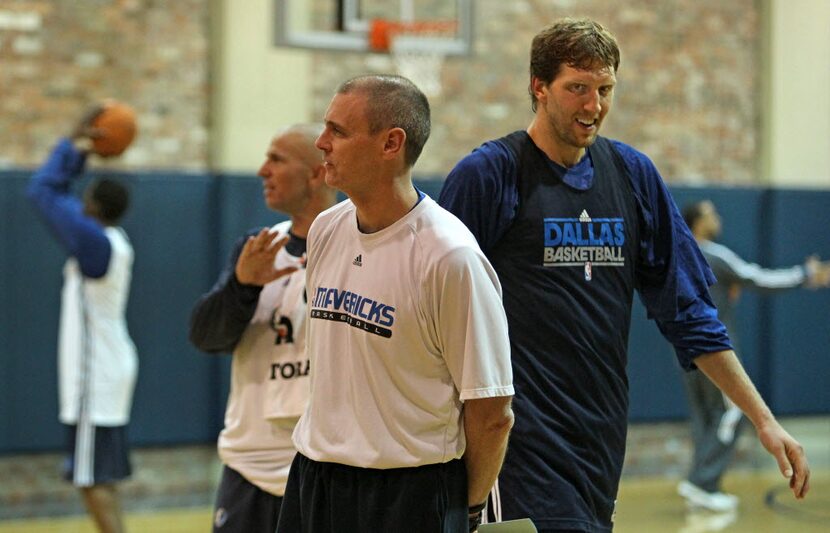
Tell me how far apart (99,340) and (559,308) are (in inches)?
152

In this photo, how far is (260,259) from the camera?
3344 millimetres

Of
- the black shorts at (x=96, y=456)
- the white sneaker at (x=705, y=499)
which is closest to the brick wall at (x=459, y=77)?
the black shorts at (x=96, y=456)

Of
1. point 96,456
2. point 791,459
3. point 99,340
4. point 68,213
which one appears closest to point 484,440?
point 791,459

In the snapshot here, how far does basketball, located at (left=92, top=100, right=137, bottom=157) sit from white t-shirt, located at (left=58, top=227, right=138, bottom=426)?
0.45m

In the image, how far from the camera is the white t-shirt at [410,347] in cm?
247

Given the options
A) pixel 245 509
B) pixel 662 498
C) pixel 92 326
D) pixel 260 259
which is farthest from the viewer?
pixel 662 498

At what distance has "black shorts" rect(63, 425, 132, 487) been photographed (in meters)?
5.94

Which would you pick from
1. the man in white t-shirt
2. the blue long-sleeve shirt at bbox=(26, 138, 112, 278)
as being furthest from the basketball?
the man in white t-shirt

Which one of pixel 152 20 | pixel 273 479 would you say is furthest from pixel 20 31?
pixel 273 479

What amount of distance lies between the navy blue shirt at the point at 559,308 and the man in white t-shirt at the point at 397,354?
0.35 metres

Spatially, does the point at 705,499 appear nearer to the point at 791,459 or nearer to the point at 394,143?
the point at 791,459

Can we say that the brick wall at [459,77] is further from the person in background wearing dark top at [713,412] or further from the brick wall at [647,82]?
the person in background wearing dark top at [713,412]

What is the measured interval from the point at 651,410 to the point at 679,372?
0.36 meters

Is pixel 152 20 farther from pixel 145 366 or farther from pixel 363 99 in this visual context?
pixel 363 99
